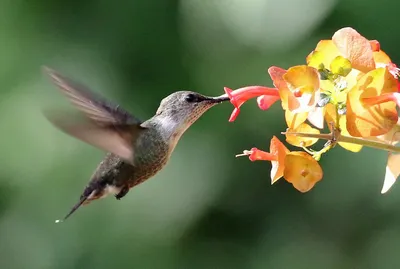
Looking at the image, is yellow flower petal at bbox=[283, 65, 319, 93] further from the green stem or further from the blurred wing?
the blurred wing

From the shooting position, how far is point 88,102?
103cm

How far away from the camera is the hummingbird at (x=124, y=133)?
100cm

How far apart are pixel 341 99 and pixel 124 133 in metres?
0.35

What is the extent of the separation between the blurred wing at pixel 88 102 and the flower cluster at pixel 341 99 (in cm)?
26

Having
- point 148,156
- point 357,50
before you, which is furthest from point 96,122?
point 357,50

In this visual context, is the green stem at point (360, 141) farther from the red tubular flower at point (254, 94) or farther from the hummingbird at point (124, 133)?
the hummingbird at point (124, 133)

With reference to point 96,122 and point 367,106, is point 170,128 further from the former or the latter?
point 367,106

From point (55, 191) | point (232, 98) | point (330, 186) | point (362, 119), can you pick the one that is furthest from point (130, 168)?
point (330, 186)

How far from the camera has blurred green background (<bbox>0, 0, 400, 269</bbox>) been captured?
2057 millimetres

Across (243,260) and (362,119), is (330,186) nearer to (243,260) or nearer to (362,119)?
(243,260)

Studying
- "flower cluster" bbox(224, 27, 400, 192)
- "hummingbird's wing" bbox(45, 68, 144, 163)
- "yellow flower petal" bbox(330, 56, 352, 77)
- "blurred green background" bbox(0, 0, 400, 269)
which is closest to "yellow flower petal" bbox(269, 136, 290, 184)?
"flower cluster" bbox(224, 27, 400, 192)

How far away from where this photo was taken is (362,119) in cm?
80

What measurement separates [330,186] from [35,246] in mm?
791

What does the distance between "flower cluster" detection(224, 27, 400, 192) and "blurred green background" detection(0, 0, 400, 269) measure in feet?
3.84
